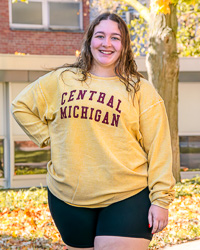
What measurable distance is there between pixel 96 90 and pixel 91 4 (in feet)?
40.0

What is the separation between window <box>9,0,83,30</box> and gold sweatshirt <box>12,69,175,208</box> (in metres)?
11.9

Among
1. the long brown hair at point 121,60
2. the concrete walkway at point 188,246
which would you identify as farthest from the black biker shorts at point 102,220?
the concrete walkway at point 188,246

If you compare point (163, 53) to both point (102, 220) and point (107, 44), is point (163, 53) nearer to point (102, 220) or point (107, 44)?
point (107, 44)

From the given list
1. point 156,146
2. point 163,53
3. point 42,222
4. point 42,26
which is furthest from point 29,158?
point 156,146

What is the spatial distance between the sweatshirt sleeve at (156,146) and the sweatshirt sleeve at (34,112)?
621 mm

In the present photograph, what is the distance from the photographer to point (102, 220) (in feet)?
9.57

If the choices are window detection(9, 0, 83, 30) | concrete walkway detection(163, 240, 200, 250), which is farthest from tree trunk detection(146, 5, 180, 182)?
window detection(9, 0, 83, 30)

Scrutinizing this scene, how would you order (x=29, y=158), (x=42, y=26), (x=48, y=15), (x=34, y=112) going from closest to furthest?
(x=34, y=112) < (x=29, y=158) < (x=42, y=26) < (x=48, y=15)

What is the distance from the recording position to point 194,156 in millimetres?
12664

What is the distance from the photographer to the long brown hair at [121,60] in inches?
119

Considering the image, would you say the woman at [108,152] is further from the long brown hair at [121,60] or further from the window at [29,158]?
the window at [29,158]

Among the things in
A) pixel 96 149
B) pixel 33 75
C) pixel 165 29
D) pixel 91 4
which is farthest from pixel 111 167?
pixel 91 4

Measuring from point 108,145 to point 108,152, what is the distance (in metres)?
0.04

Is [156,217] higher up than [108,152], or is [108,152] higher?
[108,152]
